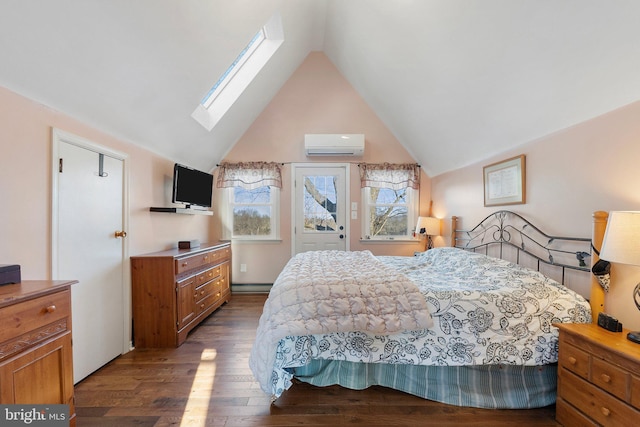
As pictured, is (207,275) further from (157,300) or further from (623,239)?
(623,239)

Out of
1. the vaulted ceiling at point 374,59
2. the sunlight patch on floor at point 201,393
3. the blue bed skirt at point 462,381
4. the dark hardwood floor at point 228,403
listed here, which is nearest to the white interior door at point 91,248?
the dark hardwood floor at point 228,403

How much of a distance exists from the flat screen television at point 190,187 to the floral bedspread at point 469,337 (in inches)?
85.0

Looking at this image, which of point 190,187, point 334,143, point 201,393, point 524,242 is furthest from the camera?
point 334,143

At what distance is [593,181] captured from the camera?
167cm

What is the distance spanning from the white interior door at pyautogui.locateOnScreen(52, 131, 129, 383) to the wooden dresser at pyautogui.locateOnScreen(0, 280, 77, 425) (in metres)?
0.57

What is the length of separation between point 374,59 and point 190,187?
271cm

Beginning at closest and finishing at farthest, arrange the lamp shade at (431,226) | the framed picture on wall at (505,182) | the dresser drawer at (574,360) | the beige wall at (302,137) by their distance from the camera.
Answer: the dresser drawer at (574,360)
the framed picture on wall at (505,182)
the lamp shade at (431,226)
the beige wall at (302,137)

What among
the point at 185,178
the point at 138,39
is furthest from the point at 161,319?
the point at 138,39

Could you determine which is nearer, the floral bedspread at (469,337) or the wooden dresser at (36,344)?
the wooden dresser at (36,344)

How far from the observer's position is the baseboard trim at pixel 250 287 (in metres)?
4.09

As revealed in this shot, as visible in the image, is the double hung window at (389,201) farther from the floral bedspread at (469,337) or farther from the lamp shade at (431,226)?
the floral bedspread at (469,337)

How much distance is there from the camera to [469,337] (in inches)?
64.1

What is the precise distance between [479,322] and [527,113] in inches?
66.9

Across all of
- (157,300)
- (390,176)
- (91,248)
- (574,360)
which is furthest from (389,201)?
(91,248)
